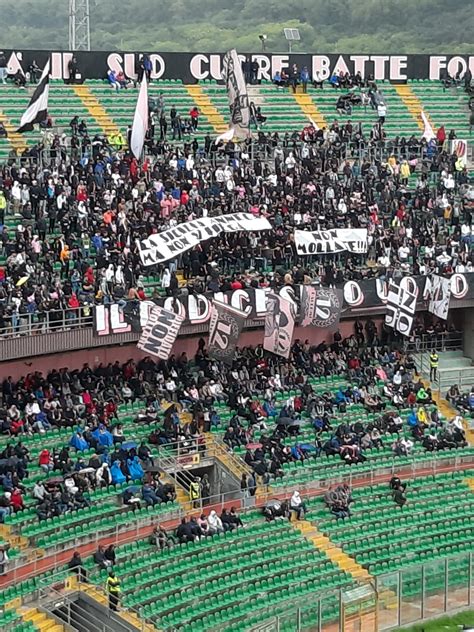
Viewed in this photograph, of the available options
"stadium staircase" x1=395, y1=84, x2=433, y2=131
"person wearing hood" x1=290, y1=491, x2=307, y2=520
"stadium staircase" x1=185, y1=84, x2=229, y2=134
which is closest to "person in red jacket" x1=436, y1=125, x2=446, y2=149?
"stadium staircase" x1=395, y1=84, x2=433, y2=131

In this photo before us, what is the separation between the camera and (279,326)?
35062 millimetres

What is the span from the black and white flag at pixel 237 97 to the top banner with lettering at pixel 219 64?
15.9ft

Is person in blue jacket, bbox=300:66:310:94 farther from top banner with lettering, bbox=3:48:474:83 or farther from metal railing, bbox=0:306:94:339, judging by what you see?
metal railing, bbox=0:306:94:339

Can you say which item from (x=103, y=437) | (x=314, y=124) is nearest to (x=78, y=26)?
(x=314, y=124)

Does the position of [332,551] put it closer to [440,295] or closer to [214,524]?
[214,524]

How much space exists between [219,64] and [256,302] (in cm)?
1437

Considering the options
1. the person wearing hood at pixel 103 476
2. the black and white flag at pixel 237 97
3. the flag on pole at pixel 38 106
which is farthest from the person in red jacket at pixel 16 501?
the black and white flag at pixel 237 97

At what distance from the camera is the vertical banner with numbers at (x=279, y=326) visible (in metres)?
34.9

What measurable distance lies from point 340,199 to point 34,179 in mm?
9251

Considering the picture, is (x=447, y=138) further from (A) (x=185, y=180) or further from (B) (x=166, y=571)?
(B) (x=166, y=571)

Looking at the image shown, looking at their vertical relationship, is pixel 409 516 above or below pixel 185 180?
below

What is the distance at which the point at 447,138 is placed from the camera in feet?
154

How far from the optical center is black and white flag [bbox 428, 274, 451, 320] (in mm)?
38750

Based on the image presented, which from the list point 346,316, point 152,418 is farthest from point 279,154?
point 152,418
